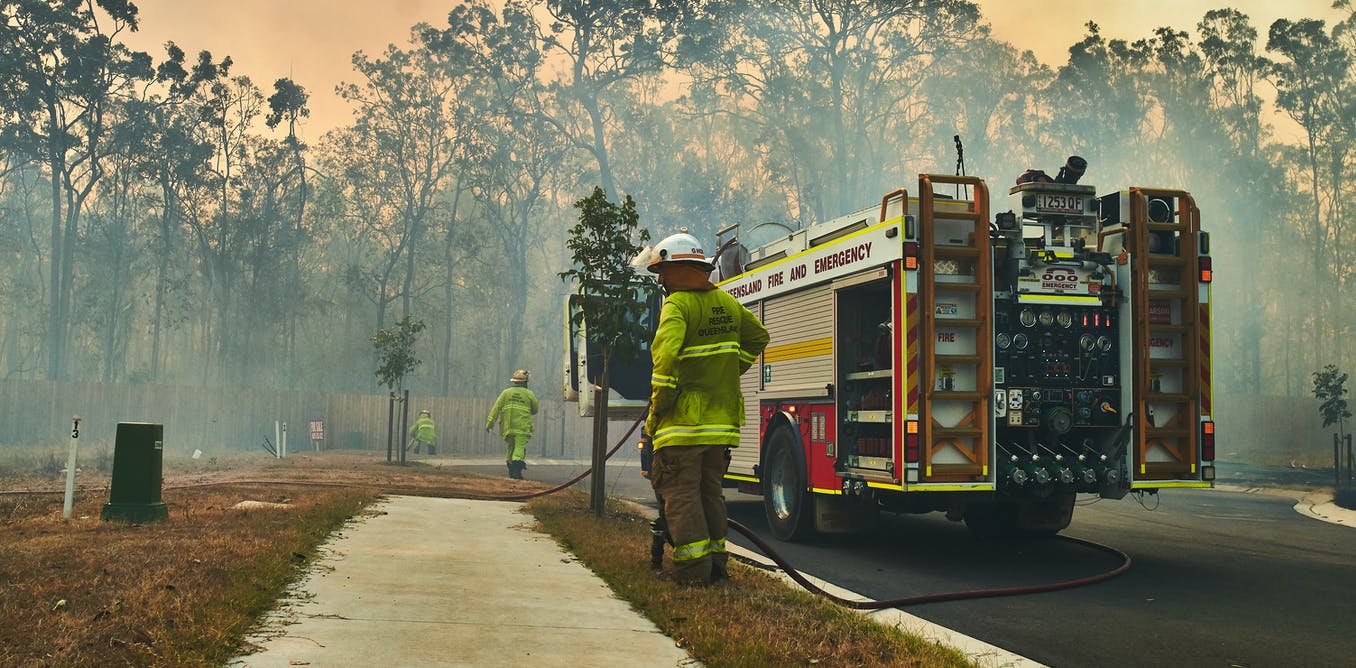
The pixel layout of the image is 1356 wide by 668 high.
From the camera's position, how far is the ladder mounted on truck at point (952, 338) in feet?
29.0

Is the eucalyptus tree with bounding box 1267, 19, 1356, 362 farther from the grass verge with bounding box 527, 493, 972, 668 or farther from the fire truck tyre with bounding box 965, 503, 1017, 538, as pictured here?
the grass verge with bounding box 527, 493, 972, 668

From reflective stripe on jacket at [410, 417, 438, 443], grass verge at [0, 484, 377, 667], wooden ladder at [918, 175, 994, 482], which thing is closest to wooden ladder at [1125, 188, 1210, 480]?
wooden ladder at [918, 175, 994, 482]

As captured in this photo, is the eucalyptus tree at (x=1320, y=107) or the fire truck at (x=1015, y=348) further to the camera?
the eucalyptus tree at (x=1320, y=107)

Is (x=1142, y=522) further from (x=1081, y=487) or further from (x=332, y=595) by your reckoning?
(x=332, y=595)

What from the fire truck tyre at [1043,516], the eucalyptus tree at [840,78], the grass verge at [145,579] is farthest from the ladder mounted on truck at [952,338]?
the eucalyptus tree at [840,78]

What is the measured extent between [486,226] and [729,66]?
63.6 ft

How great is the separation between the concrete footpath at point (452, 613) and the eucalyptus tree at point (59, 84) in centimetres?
4433

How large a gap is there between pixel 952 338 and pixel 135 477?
6818mm

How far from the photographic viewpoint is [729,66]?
155 feet

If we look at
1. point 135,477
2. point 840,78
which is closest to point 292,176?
point 840,78

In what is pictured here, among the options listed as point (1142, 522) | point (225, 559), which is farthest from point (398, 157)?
point (225, 559)

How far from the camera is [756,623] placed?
19.1ft

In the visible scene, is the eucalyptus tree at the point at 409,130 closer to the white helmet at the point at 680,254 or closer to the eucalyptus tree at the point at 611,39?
the eucalyptus tree at the point at 611,39

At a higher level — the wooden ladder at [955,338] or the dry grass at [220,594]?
the wooden ladder at [955,338]
